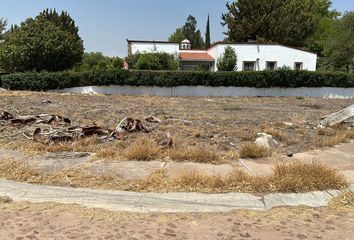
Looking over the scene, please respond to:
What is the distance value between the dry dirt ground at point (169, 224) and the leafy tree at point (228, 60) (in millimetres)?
29656

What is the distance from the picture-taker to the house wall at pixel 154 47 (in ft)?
117

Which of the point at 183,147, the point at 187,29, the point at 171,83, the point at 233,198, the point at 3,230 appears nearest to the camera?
the point at 3,230

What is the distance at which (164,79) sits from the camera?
25547mm

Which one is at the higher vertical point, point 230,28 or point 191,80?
point 230,28

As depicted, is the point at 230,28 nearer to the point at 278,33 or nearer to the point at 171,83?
the point at 278,33

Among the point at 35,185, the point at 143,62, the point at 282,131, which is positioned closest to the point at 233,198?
the point at 35,185

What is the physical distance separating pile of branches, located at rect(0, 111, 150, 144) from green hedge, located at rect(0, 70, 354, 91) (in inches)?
623

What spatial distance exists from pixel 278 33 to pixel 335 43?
7099mm

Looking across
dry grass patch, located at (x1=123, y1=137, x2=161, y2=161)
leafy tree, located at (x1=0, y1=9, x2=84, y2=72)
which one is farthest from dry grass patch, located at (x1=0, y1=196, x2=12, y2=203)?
leafy tree, located at (x1=0, y1=9, x2=84, y2=72)

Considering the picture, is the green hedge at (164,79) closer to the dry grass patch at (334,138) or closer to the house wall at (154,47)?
the house wall at (154,47)

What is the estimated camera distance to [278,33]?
44562 mm

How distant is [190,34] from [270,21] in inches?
2036

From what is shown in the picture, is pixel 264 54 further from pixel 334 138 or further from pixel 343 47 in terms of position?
pixel 334 138

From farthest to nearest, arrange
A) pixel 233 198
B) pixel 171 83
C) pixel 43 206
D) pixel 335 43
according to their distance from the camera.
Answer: pixel 335 43
pixel 171 83
pixel 233 198
pixel 43 206
